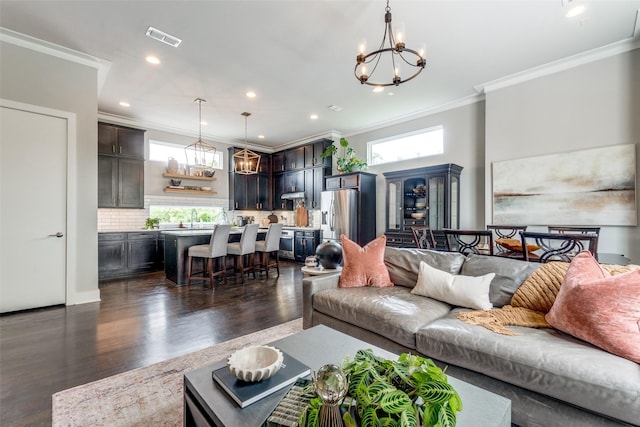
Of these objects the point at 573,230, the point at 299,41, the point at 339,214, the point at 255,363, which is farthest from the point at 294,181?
the point at 255,363

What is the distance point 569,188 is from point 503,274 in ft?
8.35

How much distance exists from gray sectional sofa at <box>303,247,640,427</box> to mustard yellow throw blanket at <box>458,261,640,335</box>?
0.22ft

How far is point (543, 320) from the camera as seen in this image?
174cm

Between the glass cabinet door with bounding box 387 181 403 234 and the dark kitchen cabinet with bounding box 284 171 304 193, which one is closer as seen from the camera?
the glass cabinet door with bounding box 387 181 403 234

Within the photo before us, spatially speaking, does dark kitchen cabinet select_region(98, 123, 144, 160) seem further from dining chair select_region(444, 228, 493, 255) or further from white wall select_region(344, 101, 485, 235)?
dining chair select_region(444, 228, 493, 255)

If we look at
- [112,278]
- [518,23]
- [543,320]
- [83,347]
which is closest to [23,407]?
[83,347]

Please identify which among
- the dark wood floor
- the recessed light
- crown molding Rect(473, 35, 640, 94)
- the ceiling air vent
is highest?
the recessed light

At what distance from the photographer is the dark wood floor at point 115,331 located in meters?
1.91

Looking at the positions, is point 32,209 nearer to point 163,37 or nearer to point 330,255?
point 163,37

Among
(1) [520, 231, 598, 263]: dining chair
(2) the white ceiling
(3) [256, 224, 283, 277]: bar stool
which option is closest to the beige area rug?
(1) [520, 231, 598, 263]: dining chair

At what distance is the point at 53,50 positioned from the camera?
3.44m

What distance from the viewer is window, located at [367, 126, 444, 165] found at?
5.34 metres

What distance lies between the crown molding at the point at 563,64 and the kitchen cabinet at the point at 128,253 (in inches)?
259

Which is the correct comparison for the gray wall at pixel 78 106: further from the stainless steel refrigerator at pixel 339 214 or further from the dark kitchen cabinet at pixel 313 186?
the dark kitchen cabinet at pixel 313 186
